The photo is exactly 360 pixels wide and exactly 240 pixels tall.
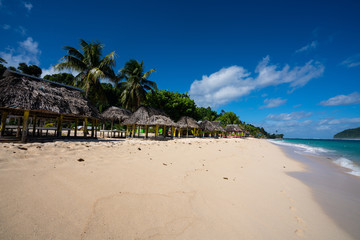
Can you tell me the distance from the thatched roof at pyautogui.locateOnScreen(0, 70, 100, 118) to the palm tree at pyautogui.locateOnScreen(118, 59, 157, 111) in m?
9.01

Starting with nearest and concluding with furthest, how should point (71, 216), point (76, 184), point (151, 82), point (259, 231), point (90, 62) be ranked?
point (71, 216), point (259, 231), point (76, 184), point (90, 62), point (151, 82)

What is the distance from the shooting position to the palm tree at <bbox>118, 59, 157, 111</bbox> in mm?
19766

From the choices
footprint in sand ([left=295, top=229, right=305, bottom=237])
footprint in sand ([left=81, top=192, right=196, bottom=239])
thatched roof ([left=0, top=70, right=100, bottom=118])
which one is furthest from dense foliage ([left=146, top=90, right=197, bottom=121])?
footprint in sand ([left=295, top=229, right=305, bottom=237])

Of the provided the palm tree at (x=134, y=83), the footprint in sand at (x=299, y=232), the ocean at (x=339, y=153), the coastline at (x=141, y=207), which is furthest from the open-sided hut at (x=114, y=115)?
the ocean at (x=339, y=153)

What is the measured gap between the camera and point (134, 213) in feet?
6.02

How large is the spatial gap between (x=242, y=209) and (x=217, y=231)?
0.74 m

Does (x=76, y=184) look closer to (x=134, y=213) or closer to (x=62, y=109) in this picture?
(x=134, y=213)

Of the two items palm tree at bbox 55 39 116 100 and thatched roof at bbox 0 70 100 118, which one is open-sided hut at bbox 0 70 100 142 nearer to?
thatched roof at bbox 0 70 100 118

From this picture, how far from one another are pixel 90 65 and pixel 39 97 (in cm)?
886

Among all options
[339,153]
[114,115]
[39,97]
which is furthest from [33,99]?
[339,153]

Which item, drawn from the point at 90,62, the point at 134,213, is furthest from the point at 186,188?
the point at 90,62

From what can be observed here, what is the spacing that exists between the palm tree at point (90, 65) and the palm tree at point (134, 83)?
362 centimetres

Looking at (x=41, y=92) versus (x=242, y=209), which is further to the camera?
(x=41, y=92)

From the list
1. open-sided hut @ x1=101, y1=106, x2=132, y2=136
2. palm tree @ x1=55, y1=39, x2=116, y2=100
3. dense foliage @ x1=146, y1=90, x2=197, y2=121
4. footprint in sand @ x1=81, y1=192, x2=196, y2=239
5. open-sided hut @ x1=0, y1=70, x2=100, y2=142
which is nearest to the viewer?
footprint in sand @ x1=81, y1=192, x2=196, y2=239
